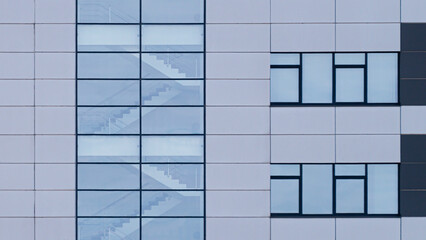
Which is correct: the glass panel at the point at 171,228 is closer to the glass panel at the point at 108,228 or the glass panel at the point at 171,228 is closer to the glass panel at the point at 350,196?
the glass panel at the point at 108,228

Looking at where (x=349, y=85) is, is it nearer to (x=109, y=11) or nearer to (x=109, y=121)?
(x=109, y=121)

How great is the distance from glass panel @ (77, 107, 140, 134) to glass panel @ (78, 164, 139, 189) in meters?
0.84

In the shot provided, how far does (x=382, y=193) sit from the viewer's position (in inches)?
591

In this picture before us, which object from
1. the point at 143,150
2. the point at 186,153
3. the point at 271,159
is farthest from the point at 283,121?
the point at 143,150

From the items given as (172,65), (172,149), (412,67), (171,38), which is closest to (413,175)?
(412,67)

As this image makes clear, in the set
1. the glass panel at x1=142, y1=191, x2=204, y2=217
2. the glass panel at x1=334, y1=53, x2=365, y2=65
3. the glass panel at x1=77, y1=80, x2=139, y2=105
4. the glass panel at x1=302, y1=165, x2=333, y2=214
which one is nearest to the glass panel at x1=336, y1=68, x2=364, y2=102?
the glass panel at x1=334, y1=53, x2=365, y2=65

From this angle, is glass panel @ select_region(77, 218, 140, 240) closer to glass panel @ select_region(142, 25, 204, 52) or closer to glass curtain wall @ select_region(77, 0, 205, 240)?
glass curtain wall @ select_region(77, 0, 205, 240)

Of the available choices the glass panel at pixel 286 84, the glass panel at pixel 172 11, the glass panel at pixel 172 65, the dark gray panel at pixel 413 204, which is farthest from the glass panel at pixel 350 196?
the glass panel at pixel 172 11

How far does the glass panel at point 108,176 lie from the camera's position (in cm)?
1482

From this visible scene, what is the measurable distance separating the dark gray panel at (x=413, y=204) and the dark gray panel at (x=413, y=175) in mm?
193

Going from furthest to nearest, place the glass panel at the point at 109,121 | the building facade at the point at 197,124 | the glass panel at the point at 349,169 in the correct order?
the glass panel at the point at 349,169, the glass panel at the point at 109,121, the building facade at the point at 197,124

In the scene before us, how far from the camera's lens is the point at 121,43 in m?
14.9

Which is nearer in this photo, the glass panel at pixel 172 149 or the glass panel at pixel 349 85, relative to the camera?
the glass panel at pixel 172 149

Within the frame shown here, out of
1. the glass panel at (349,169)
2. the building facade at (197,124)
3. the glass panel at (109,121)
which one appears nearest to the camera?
the building facade at (197,124)
